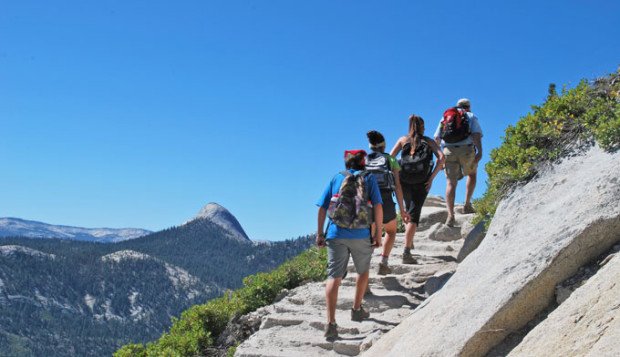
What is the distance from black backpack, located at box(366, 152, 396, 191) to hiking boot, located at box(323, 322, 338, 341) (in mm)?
2494

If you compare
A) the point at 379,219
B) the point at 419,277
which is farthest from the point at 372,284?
the point at 379,219

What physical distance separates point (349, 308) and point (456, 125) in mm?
4362

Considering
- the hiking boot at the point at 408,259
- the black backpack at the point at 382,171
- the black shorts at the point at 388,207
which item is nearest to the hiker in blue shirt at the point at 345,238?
the black backpack at the point at 382,171

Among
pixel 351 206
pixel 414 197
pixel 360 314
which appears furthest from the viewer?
pixel 414 197

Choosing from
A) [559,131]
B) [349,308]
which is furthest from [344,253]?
[559,131]

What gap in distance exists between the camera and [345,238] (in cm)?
881

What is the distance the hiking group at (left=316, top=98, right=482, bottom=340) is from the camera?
347 inches

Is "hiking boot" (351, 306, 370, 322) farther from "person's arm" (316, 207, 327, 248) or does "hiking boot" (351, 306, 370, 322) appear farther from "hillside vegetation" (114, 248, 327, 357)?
"hillside vegetation" (114, 248, 327, 357)

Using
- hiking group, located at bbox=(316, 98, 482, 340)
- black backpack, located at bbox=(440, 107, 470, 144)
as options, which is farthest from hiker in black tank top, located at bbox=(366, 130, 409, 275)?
black backpack, located at bbox=(440, 107, 470, 144)

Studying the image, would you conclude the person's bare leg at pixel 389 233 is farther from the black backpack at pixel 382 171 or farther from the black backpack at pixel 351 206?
the black backpack at pixel 351 206

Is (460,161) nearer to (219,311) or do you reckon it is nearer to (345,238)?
(345,238)

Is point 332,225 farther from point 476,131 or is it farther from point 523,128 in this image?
point 476,131

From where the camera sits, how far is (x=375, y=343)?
326 inches

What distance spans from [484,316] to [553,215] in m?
1.38
